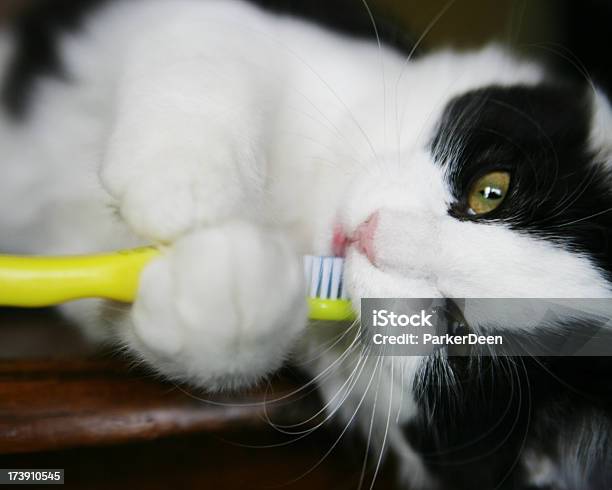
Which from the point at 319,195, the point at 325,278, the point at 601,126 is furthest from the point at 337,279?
the point at 601,126

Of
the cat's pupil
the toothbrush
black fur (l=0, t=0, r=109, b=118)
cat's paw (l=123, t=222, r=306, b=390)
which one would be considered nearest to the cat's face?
the cat's pupil

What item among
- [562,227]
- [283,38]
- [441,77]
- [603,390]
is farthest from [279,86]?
[603,390]

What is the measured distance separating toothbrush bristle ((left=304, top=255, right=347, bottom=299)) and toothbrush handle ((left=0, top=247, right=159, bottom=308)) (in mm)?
279

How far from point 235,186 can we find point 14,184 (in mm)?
546

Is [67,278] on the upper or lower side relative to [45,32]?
lower

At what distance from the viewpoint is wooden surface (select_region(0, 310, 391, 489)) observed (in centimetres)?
64

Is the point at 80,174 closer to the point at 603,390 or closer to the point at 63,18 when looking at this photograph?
the point at 63,18

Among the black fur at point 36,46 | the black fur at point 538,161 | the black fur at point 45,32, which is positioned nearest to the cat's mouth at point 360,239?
the black fur at point 538,161

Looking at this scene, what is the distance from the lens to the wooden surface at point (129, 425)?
64 centimetres

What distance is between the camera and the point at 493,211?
88 centimetres

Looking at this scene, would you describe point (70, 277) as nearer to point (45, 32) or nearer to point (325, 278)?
point (325, 278)

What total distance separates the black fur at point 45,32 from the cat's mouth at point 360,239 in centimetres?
46

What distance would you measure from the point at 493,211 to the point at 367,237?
194mm

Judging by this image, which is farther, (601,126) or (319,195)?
(319,195)
